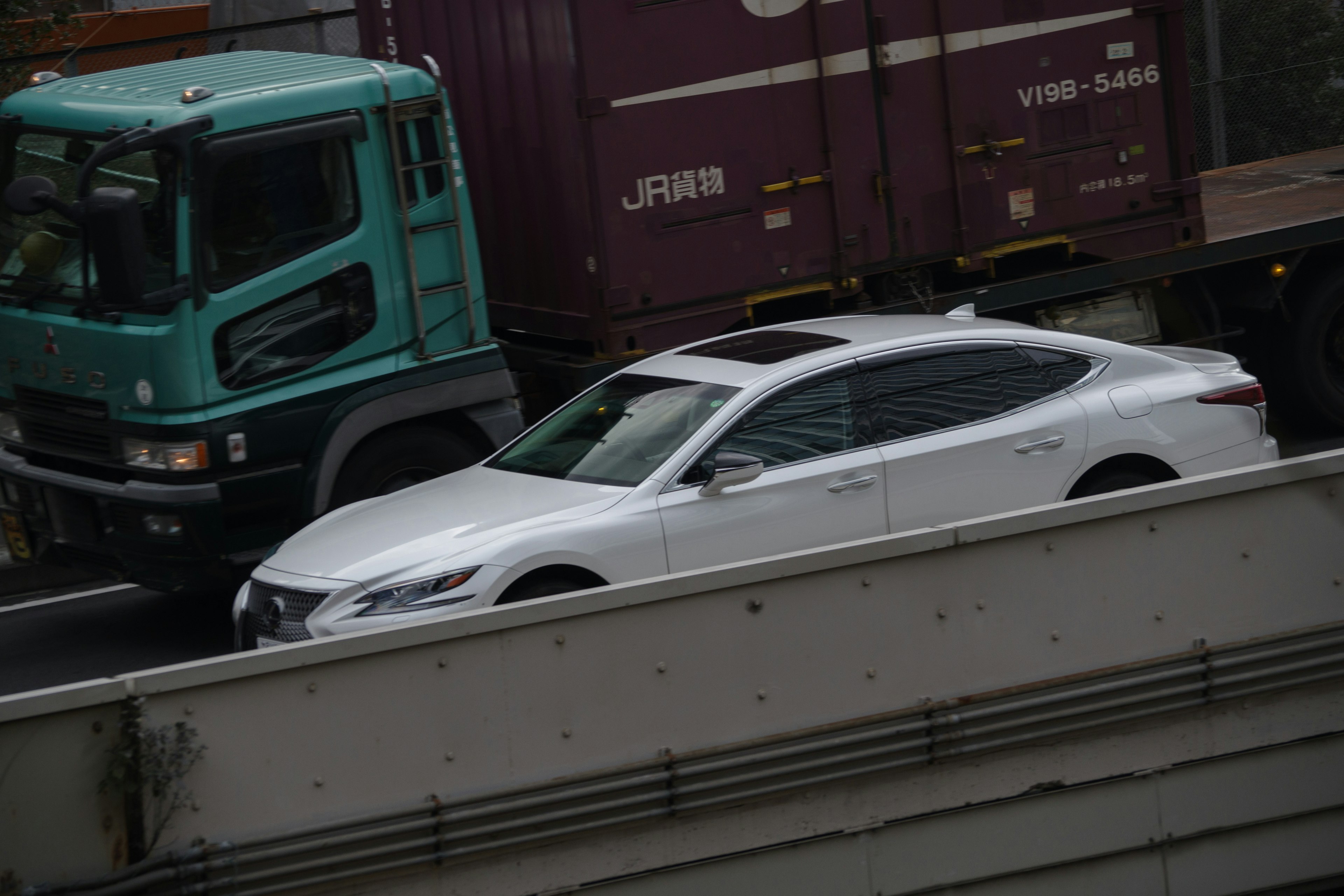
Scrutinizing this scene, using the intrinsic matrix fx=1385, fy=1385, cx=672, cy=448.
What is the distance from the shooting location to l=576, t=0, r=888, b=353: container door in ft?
25.9

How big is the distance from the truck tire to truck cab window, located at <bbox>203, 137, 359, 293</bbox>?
6761 millimetres

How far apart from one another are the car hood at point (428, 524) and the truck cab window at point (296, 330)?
1023mm

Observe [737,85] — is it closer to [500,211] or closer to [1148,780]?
[500,211]

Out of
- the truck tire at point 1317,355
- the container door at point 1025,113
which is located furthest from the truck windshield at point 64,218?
the truck tire at point 1317,355

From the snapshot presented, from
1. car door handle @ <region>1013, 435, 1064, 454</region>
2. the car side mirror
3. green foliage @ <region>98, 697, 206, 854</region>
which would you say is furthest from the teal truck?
green foliage @ <region>98, 697, 206, 854</region>

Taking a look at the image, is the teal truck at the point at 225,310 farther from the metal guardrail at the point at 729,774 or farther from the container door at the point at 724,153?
the metal guardrail at the point at 729,774

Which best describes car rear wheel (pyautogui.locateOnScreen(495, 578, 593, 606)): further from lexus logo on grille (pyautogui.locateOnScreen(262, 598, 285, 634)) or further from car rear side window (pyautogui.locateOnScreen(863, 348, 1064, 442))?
car rear side window (pyautogui.locateOnScreen(863, 348, 1064, 442))

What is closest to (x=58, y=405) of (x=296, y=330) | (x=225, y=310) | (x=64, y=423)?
(x=64, y=423)

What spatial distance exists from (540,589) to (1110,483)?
2726mm

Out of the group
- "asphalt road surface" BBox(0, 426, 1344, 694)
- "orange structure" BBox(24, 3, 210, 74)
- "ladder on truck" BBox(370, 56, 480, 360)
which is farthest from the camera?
"orange structure" BBox(24, 3, 210, 74)

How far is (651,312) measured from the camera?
8156mm

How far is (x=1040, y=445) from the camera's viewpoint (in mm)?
6262

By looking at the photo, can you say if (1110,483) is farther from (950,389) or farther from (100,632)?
(100,632)

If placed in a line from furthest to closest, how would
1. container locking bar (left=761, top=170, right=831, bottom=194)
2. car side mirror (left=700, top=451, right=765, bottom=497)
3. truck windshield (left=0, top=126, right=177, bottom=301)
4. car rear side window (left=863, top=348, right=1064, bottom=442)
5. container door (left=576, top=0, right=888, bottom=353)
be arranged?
container locking bar (left=761, top=170, right=831, bottom=194), container door (left=576, top=0, right=888, bottom=353), truck windshield (left=0, top=126, right=177, bottom=301), car rear side window (left=863, top=348, right=1064, bottom=442), car side mirror (left=700, top=451, right=765, bottom=497)
